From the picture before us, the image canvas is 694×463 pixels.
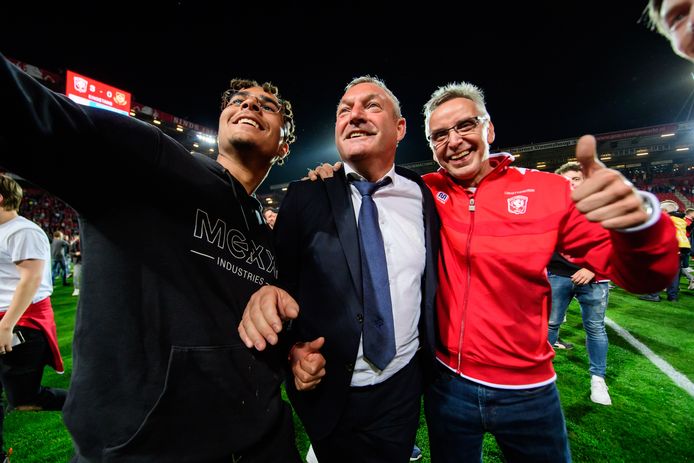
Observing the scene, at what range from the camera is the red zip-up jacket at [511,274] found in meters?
1.67

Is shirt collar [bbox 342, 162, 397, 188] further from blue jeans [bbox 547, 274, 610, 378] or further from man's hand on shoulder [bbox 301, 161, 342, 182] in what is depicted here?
blue jeans [bbox 547, 274, 610, 378]

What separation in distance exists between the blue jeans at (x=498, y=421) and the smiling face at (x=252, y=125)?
180cm

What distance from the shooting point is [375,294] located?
1.67 metres

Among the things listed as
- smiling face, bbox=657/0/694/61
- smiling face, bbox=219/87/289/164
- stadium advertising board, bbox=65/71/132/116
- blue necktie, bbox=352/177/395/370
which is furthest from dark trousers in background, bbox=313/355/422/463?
stadium advertising board, bbox=65/71/132/116

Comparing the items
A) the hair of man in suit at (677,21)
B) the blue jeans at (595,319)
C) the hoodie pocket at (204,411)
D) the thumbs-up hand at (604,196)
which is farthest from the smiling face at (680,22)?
the blue jeans at (595,319)

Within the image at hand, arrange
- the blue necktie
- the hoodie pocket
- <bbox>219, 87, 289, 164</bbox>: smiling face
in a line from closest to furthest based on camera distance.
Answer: the hoodie pocket, the blue necktie, <bbox>219, 87, 289, 164</bbox>: smiling face

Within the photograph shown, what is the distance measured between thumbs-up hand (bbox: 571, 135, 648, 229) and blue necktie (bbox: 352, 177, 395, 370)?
0.95m

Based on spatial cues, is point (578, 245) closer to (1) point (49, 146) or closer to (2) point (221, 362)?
(2) point (221, 362)

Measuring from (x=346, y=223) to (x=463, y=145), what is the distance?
93 centimetres

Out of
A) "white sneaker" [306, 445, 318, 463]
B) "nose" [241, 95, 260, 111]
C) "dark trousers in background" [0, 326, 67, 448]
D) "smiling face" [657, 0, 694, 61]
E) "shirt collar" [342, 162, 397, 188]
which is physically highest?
"nose" [241, 95, 260, 111]

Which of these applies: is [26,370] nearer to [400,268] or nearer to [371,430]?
[371,430]

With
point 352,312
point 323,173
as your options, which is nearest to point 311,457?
point 352,312

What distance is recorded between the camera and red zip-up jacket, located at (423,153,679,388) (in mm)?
1667

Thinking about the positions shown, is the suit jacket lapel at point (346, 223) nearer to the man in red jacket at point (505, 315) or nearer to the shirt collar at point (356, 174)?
the shirt collar at point (356, 174)
